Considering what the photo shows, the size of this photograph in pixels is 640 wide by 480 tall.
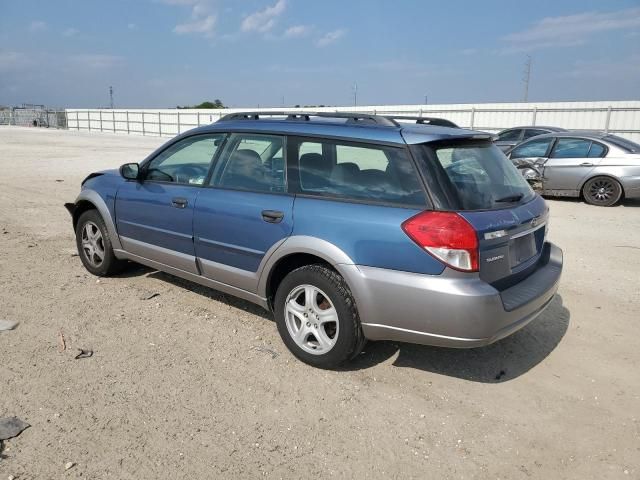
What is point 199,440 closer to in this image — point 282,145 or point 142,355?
point 142,355

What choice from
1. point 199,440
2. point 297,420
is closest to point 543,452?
point 297,420

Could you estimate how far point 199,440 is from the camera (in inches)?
113

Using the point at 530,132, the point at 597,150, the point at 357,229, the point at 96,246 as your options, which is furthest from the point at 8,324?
the point at 530,132

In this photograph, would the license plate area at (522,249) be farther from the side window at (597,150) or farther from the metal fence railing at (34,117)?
the metal fence railing at (34,117)

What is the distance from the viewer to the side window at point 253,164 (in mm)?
3889

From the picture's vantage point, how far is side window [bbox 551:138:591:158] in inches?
424

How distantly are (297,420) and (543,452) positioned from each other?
1.36 meters

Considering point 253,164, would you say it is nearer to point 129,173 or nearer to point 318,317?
point 318,317

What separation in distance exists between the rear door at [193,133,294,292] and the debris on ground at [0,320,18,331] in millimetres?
1560

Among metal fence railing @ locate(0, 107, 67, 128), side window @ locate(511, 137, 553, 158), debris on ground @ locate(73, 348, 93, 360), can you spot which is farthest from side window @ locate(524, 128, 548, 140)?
metal fence railing @ locate(0, 107, 67, 128)

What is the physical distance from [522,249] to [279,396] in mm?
1853

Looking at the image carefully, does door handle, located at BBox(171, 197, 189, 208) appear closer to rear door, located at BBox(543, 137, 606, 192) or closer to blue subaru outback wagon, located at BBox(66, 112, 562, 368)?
blue subaru outback wagon, located at BBox(66, 112, 562, 368)

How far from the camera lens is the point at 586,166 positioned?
10.6 m

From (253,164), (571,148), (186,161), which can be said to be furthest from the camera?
(571,148)
